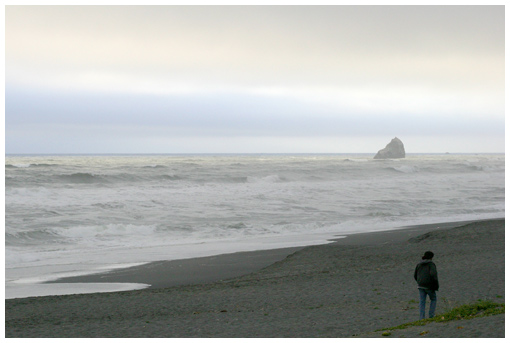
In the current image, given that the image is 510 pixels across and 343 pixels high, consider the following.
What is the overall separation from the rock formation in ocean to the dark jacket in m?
136

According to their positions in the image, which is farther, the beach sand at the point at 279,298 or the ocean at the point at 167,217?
the ocean at the point at 167,217

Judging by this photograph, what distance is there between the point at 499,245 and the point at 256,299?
31.0ft

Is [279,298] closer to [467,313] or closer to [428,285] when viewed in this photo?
[428,285]

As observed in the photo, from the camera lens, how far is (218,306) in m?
11.5

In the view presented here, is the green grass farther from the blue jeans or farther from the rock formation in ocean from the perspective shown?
the rock formation in ocean

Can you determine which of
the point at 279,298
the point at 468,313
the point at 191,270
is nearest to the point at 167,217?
the point at 191,270

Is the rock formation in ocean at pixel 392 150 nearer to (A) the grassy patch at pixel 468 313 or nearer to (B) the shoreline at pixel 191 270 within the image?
(B) the shoreline at pixel 191 270

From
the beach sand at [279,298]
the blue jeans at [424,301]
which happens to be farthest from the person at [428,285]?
the beach sand at [279,298]

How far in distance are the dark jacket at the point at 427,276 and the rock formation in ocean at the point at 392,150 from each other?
135763 millimetres

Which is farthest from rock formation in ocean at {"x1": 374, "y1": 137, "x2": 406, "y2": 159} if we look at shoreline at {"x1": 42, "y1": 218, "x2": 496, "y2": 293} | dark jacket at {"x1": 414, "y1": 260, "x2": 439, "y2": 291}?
dark jacket at {"x1": 414, "y1": 260, "x2": 439, "y2": 291}

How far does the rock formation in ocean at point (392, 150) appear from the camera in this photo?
143 meters

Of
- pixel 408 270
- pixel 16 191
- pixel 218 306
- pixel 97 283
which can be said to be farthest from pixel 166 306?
pixel 16 191

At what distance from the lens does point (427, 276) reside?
966 cm

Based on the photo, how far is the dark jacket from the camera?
9.62m
